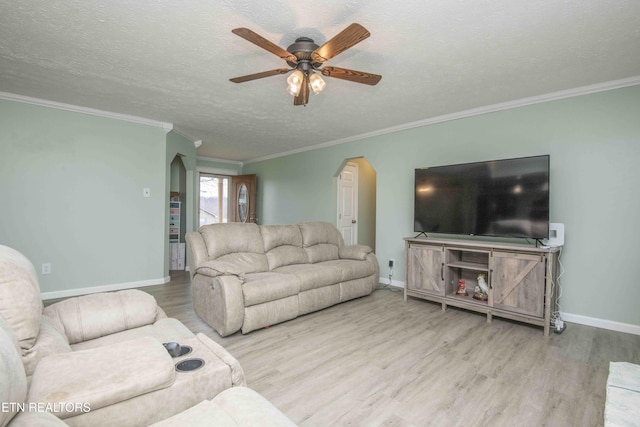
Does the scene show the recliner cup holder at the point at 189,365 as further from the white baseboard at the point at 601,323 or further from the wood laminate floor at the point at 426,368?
the white baseboard at the point at 601,323

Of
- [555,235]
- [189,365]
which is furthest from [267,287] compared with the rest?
[555,235]

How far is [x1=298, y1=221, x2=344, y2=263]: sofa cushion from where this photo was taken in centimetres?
409

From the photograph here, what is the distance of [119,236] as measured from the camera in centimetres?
428

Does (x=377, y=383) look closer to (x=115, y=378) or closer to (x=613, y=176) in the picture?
(x=115, y=378)

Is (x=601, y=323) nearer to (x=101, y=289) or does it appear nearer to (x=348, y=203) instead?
(x=348, y=203)

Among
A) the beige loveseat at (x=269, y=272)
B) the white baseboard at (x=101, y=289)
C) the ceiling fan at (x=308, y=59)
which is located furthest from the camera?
the white baseboard at (x=101, y=289)

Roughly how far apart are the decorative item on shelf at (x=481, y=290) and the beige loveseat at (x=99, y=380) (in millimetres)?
3047

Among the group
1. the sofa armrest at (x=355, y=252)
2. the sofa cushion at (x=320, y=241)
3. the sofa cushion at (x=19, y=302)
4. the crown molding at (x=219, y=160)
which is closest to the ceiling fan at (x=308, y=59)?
the sofa cushion at (x=19, y=302)

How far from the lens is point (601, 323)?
299 cm

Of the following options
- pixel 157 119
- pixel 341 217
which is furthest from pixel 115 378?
pixel 341 217

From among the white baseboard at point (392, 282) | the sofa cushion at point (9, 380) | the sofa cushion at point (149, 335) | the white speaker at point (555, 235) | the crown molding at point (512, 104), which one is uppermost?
the crown molding at point (512, 104)

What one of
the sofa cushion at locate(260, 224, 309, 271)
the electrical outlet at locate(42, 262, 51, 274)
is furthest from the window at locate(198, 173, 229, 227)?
the sofa cushion at locate(260, 224, 309, 271)

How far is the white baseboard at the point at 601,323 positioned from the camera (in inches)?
112

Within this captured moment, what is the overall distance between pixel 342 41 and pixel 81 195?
402 centimetres
